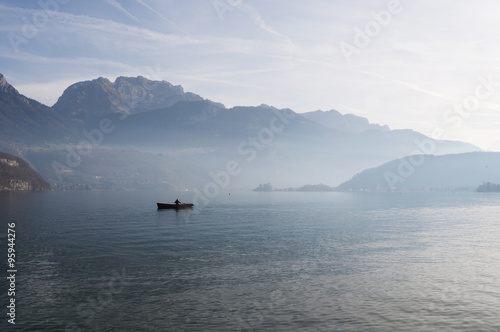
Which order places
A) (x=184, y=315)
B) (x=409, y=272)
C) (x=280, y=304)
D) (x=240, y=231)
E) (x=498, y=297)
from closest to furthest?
(x=184, y=315), (x=280, y=304), (x=498, y=297), (x=409, y=272), (x=240, y=231)

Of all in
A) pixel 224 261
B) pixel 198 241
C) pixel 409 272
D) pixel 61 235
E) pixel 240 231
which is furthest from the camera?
pixel 240 231

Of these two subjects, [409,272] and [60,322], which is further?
[409,272]

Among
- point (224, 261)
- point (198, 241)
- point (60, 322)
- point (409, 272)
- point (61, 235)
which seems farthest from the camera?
point (61, 235)

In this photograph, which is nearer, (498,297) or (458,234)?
(498,297)

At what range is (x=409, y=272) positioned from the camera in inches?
2008

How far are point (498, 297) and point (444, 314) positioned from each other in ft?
32.9

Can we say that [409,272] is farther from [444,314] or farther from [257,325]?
[257,325]

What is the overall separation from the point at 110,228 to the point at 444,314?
81.7 m

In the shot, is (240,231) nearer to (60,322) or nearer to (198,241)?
(198,241)

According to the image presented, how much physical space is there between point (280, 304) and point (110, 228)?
7030 cm

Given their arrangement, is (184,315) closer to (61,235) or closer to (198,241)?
(198,241)

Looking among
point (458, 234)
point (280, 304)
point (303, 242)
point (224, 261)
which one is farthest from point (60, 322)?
point (458, 234)

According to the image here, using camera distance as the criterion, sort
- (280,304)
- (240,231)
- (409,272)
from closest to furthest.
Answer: (280,304) < (409,272) < (240,231)

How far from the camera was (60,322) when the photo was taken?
31453 mm
